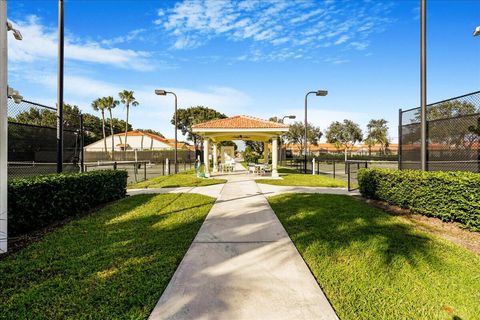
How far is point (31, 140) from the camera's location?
6.84 meters

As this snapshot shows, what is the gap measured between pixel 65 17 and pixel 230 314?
9.33 meters

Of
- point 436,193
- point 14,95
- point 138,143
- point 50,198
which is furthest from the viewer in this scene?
point 138,143

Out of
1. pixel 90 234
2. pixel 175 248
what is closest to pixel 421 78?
pixel 175 248

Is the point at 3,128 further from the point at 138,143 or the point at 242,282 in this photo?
the point at 138,143

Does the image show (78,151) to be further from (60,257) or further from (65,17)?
(60,257)

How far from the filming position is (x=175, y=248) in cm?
447

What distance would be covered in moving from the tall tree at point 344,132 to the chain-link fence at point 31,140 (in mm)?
72814

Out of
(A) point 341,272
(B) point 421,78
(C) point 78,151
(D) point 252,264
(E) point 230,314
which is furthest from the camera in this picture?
(C) point 78,151

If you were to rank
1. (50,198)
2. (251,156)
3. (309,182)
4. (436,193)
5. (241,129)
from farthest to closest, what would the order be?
(251,156) → (241,129) → (309,182) → (436,193) → (50,198)

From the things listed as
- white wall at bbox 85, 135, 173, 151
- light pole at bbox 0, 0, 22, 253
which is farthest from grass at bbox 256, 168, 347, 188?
white wall at bbox 85, 135, 173, 151

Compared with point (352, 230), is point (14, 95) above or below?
above

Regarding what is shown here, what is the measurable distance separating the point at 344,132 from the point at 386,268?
7476 cm

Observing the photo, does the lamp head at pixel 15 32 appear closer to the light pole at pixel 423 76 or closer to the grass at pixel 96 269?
the grass at pixel 96 269

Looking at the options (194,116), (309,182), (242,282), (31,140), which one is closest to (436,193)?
(242,282)
